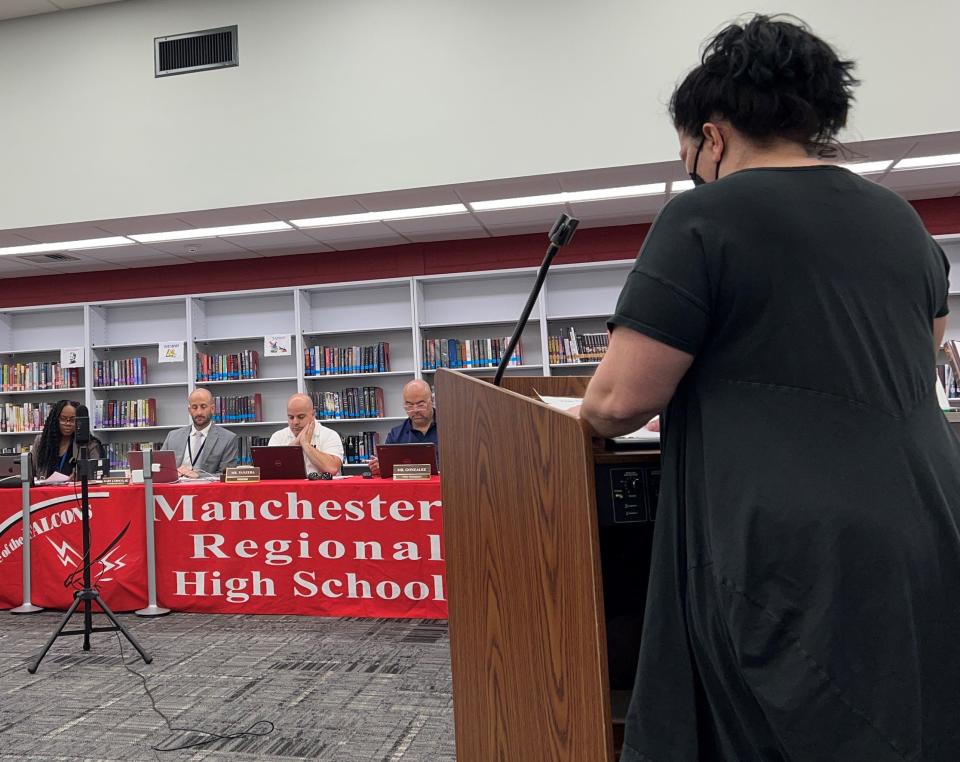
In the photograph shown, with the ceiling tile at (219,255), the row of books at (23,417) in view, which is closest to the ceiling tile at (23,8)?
the ceiling tile at (219,255)

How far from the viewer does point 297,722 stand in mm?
2441

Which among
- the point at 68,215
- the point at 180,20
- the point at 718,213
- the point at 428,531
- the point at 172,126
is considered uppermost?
the point at 180,20

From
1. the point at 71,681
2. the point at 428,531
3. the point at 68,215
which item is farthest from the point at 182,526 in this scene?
the point at 68,215

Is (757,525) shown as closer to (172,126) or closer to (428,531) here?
(428,531)

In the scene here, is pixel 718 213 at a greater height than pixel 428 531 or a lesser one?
greater

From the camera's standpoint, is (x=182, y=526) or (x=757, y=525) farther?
(x=182, y=526)

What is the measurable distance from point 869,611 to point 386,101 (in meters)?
4.90

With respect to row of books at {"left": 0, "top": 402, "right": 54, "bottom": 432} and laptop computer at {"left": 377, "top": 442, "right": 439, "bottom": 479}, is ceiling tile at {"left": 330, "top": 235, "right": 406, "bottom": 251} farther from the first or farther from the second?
row of books at {"left": 0, "top": 402, "right": 54, "bottom": 432}

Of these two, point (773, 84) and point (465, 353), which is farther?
point (465, 353)

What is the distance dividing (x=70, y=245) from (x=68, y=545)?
10.2ft

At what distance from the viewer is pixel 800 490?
2.48 feet

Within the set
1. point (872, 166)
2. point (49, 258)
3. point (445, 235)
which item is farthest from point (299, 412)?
point (872, 166)

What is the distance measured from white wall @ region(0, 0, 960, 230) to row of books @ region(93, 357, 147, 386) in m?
1.75

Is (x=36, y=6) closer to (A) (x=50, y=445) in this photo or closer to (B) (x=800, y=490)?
(A) (x=50, y=445)
